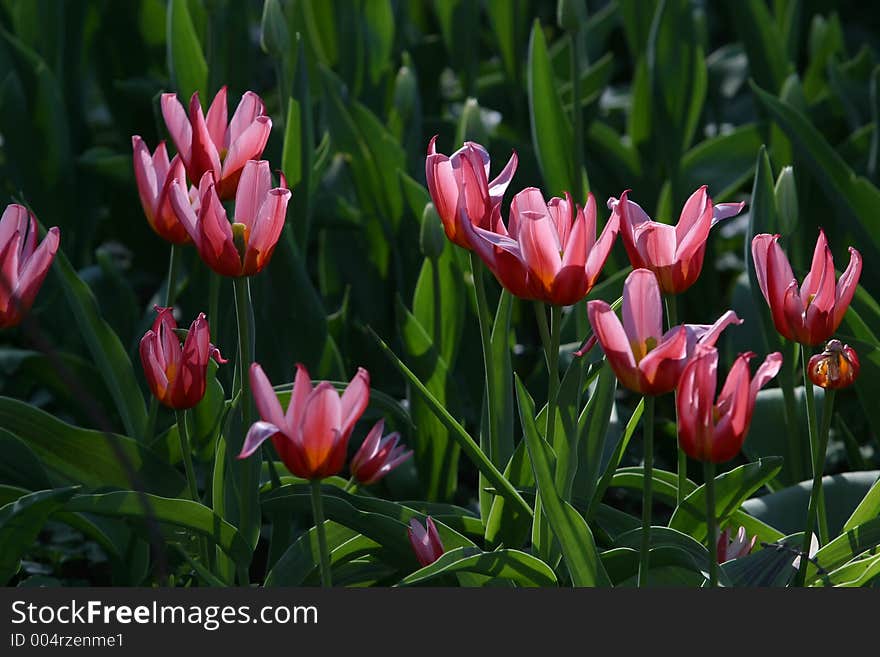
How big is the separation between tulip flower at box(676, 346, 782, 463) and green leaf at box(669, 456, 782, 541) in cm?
27

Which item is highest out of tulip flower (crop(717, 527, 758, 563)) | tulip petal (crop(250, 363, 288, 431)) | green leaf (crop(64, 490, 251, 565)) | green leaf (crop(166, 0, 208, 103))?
green leaf (crop(166, 0, 208, 103))

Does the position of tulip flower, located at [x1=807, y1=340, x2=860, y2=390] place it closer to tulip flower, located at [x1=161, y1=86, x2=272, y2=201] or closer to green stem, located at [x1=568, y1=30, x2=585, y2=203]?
tulip flower, located at [x1=161, y1=86, x2=272, y2=201]

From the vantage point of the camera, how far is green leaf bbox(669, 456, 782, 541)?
43.9 inches

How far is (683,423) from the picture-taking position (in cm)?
84

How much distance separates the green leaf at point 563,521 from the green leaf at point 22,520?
1.25 feet

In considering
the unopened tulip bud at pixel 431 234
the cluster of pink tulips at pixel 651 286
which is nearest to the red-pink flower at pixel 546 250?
the cluster of pink tulips at pixel 651 286

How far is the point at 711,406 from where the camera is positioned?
84 cm

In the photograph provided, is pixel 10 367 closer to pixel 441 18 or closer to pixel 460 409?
pixel 460 409

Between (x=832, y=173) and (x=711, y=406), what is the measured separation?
3.07 feet

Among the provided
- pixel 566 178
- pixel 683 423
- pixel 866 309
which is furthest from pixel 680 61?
pixel 683 423

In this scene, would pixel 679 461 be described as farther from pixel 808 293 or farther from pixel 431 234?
pixel 431 234

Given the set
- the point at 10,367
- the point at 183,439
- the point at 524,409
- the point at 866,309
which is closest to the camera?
the point at 524,409

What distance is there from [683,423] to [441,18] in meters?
1.74

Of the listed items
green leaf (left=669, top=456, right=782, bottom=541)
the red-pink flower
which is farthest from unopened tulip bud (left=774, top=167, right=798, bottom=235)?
the red-pink flower
